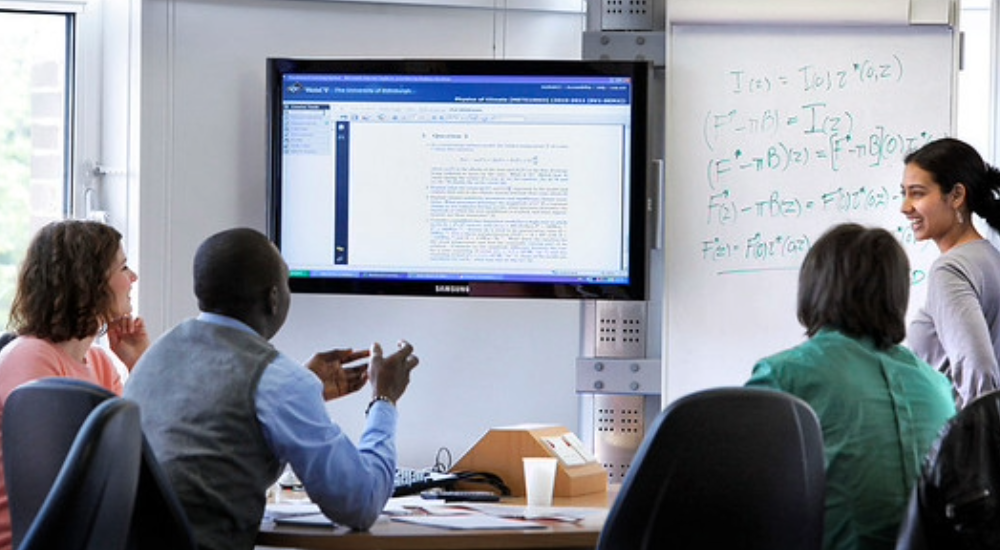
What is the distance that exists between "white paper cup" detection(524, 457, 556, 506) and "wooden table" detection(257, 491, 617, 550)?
0.32 m

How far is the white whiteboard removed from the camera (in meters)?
4.50

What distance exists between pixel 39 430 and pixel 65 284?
85 centimetres

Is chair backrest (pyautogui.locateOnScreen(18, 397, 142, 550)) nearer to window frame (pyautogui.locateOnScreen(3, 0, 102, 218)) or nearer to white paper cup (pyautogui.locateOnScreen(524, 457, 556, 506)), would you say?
white paper cup (pyautogui.locateOnScreen(524, 457, 556, 506))

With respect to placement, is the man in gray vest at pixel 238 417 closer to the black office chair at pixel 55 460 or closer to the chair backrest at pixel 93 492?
the black office chair at pixel 55 460

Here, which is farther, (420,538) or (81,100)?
(81,100)

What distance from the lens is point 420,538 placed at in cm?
293

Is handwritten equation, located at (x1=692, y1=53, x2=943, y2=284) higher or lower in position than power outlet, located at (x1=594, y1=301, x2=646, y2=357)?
higher

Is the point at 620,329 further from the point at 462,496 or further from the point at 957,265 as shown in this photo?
the point at 462,496

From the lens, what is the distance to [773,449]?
271cm

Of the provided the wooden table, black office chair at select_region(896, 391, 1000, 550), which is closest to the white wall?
the wooden table

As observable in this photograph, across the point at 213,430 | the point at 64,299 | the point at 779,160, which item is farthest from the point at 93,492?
the point at 779,160

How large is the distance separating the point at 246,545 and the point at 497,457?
805 millimetres

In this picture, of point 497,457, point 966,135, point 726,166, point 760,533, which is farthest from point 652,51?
point 760,533

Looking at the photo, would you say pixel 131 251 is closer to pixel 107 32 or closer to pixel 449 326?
pixel 107 32
